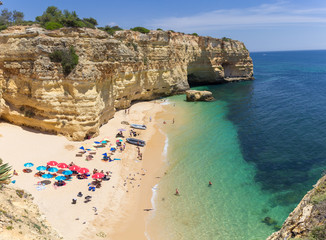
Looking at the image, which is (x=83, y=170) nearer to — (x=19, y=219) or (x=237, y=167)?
(x=19, y=219)

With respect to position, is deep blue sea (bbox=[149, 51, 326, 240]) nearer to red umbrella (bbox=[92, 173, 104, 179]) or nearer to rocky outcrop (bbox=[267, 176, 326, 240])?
red umbrella (bbox=[92, 173, 104, 179])

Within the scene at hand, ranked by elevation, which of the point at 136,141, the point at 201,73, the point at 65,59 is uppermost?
the point at 65,59

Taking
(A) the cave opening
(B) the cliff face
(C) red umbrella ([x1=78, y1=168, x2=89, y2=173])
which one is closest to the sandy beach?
(C) red umbrella ([x1=78, y1=168, x2=89, y2=173])

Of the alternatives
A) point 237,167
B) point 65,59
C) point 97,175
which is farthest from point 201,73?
point 97,175

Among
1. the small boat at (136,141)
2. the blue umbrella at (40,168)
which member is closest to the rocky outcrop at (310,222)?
the blue umbrella at (40,168)

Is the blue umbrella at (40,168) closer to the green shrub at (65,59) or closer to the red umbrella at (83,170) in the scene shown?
the red umbrella at (83,170)
